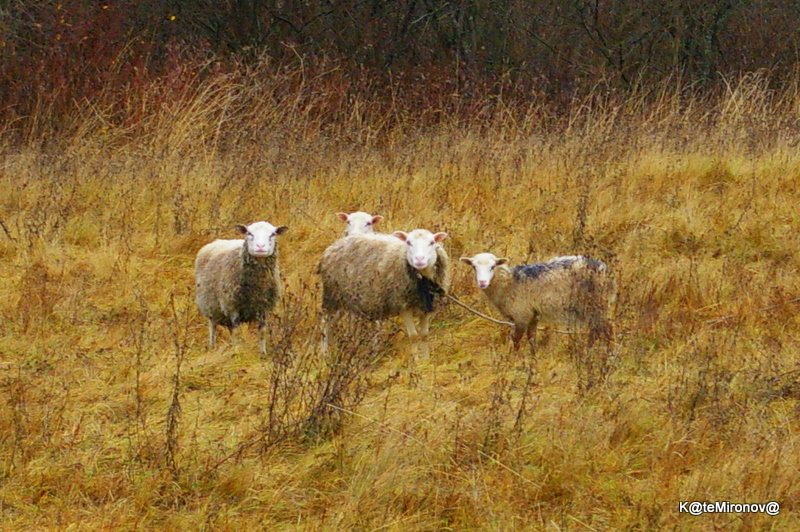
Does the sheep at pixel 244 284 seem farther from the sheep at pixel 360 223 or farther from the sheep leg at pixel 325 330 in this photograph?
the sheep at pixel 360 223

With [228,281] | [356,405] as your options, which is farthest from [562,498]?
[228,281]

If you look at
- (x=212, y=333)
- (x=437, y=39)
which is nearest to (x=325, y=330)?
(x=212, y=333)

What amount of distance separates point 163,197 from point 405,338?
10.4 ft

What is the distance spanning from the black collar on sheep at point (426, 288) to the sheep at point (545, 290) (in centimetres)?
29

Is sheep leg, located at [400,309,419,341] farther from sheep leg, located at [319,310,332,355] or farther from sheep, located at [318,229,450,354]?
sheep leg, located at [319,310,332,355]

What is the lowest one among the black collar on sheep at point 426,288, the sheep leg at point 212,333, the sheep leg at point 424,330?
the sheep leg at point 212,333

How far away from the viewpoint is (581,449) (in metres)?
5.37

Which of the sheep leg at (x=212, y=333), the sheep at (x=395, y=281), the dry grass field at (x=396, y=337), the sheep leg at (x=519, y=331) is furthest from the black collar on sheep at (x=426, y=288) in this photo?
the sheep leg at (x=212, y=333)

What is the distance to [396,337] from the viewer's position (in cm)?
773

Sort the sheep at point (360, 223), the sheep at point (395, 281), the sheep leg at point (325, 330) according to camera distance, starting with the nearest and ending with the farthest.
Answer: the sheep leg at point (325, 330)
the sheep at point (395, 281)
the sheep at point (360, 223)

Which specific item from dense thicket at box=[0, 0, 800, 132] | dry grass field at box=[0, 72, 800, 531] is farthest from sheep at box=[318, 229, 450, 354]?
dense thicket at box=[0, 0, 800, 132]

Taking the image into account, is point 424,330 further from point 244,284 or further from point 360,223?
point 360,223

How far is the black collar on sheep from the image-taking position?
7.68 meters

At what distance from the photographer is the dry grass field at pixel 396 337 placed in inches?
202
